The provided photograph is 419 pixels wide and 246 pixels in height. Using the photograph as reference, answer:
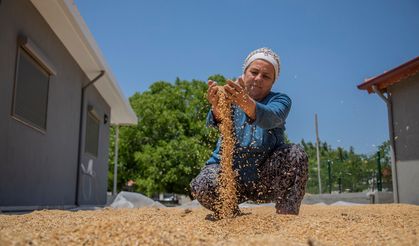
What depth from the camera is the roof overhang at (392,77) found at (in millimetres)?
7344

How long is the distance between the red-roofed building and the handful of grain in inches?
225

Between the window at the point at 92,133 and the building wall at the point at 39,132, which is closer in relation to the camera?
the building wall at the point at 39,132

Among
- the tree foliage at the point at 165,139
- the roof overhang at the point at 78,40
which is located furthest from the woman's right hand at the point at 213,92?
the tree foliage at the point at 165,139

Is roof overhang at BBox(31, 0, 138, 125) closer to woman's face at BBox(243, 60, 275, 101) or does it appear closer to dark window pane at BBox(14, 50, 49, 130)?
dark window pane at BBox(14, 50, 49, 130)

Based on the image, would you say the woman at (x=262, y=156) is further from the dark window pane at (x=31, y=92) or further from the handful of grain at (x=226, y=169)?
the dark window pane at (x=31, y=92)

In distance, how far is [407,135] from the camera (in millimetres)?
8016

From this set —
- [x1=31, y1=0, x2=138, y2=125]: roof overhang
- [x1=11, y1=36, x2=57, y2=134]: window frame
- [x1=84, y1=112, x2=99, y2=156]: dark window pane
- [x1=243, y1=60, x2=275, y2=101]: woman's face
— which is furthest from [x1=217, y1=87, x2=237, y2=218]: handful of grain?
[x1=84, y1=112, x2=99, y2=156]: dark window pane

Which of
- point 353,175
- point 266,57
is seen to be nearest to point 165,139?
point 353,175

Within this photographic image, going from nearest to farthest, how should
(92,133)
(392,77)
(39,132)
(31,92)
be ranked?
1. (31,92)
2. (39,132)
3. (392,77)
4. (92,133)

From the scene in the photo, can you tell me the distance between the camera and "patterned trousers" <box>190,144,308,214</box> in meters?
2.72

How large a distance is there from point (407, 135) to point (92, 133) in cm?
639

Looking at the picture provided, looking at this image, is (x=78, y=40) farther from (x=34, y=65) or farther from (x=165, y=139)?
(x=165, y=139)

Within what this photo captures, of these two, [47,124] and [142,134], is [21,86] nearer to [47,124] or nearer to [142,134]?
[47,124]

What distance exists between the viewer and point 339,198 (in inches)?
391
